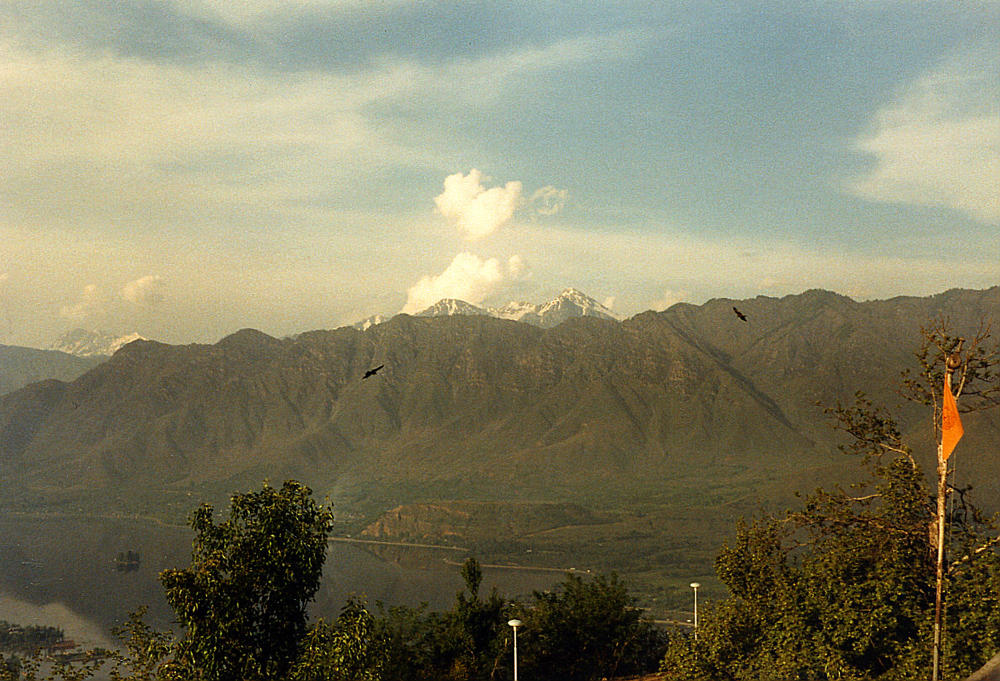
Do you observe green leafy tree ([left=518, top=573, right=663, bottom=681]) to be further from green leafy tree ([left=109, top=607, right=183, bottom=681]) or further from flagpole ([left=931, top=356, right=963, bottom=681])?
flagpole ([left=931, top=356, right=963, bottom=681])

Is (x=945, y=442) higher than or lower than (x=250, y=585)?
higher

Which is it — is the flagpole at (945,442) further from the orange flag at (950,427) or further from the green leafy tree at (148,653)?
the green leafy tree at (148,653)

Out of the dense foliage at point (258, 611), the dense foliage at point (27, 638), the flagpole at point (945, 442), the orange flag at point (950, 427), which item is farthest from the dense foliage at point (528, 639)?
the dense foliage at point (27, 638)

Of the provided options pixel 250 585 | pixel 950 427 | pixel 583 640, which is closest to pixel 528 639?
pixel 583 640

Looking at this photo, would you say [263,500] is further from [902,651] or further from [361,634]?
[902,651]

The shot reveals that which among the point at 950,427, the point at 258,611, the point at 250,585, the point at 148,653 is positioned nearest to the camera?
the point at 950,427

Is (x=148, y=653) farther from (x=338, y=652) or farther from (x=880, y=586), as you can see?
(x=880, y=586)

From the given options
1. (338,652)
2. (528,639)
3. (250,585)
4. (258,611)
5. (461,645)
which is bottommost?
(528,639)
